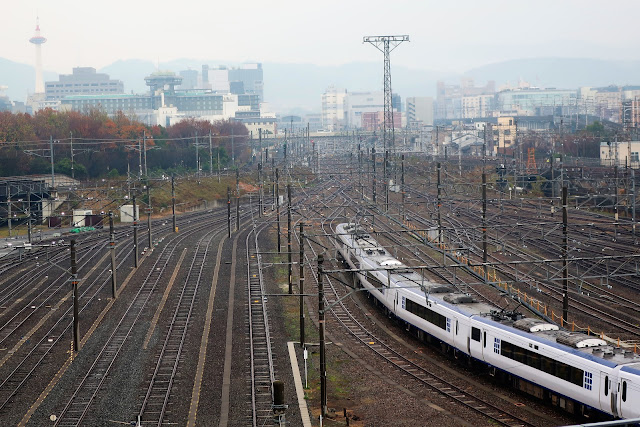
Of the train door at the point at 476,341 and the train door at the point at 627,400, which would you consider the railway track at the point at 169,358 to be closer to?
the train door at the point at 476,341

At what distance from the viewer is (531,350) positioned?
19031 millimetres

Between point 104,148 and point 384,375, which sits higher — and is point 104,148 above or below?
above

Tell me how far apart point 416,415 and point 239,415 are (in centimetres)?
415

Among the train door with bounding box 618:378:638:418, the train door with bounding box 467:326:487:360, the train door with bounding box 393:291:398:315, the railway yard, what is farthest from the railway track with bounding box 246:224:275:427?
the train door with bounding box 618:378:638:418

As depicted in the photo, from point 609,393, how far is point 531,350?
2.76 m

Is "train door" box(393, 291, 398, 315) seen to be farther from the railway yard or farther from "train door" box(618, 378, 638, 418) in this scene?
"train door" box(618, 378, 638, 418)

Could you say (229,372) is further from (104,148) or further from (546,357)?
(104,148)

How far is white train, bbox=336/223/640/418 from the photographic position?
16.5 metres

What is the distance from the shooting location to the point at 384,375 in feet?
71.0

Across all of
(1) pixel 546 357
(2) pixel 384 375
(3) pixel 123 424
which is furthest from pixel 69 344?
(1) pixel 546 357

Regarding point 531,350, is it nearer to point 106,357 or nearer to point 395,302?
point 395,302

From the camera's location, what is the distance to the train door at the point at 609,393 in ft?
53.5

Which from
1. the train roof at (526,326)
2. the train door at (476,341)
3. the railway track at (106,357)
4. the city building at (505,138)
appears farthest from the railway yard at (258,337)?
the city building at (505,138)

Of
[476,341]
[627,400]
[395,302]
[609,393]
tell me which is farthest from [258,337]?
[627,400]
